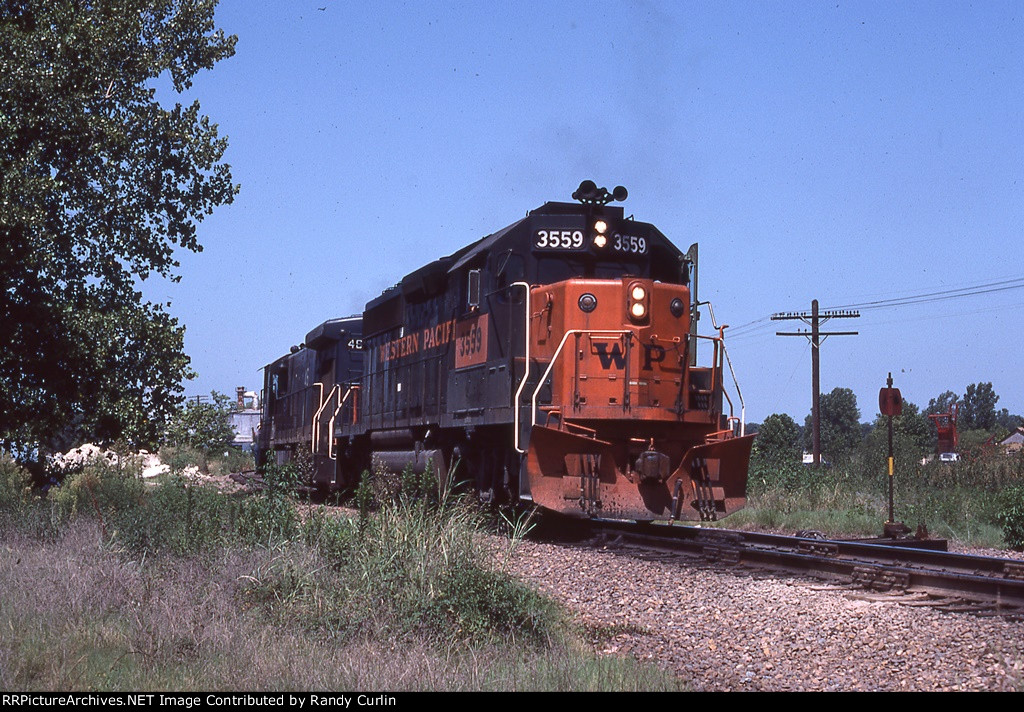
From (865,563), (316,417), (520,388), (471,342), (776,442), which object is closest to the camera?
(865,563)

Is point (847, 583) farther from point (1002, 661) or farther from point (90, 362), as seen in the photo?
point (90, 362)

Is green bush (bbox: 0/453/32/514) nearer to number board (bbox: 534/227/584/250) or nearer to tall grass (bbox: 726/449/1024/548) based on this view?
number board (bbox: 534/227/584/250)

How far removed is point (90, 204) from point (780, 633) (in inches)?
520

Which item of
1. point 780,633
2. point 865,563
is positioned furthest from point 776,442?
point 780,633

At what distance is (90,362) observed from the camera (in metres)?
15.4

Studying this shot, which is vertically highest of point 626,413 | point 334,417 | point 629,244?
point 629,244

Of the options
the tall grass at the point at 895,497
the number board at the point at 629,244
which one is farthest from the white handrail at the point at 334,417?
the number board at the point at 629,244

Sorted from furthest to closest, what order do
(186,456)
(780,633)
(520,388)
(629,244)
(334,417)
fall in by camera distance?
(186,456) < (334,417) < (629,244) < (520,388) < (780,633)

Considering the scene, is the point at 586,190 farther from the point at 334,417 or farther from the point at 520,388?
the point at 334,417

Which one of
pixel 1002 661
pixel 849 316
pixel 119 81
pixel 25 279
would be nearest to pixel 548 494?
pixel 1002 661

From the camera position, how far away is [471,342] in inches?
529

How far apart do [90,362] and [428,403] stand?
5.00m

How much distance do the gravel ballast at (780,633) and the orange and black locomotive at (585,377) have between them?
1.80m
